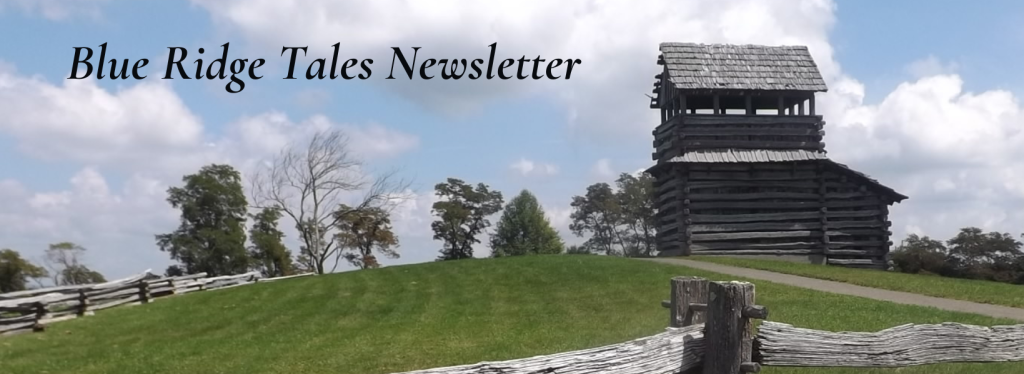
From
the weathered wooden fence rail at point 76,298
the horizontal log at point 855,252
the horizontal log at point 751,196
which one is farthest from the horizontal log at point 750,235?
the weathered wooden fence rail at point 76,298

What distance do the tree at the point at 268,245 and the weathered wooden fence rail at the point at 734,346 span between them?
40563 millimetres

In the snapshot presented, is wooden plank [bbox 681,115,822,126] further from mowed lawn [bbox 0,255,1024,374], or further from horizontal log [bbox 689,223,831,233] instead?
mowed lawn [bbox 0,255,1024,374]

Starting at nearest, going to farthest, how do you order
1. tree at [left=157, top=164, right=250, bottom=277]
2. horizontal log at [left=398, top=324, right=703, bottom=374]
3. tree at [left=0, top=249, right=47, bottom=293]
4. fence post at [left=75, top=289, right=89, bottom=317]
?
horizontal log at [left=398, top=324, right=703, bottom=374] < fence post at [left=75, top=289, right=89, bottom=317] < tree at [left=0, top=249, right=47, bottom=293] < tree at [left=157, top=164, right=250, bottom=277]

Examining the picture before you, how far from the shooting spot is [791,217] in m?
29.7

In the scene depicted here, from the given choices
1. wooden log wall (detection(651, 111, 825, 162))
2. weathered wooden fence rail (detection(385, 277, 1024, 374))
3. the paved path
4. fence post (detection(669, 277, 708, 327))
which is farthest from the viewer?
wooden log wall (detection(651, 111, 825, 162))

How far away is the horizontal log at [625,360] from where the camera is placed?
429 centimetres

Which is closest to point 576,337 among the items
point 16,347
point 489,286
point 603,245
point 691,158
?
point 489,286

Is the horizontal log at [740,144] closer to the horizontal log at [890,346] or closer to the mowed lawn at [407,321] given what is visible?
the mowed lawn at [407,321]

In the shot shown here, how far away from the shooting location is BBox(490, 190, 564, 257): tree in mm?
53656

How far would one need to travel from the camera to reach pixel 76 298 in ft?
76.7

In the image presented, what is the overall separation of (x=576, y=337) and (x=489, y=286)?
829 centimetres

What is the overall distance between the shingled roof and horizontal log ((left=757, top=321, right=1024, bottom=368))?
76.3 feet

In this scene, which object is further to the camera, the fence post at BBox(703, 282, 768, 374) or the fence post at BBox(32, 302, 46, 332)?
the fence post at BBox(32, 302, 46, 332)

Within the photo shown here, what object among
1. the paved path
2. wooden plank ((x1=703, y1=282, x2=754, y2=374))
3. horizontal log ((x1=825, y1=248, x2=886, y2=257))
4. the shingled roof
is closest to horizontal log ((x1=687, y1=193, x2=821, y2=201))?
horizontal log ((x1=825, y1=248, x2=886, y2=257))
